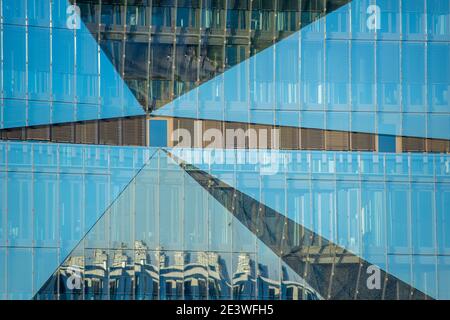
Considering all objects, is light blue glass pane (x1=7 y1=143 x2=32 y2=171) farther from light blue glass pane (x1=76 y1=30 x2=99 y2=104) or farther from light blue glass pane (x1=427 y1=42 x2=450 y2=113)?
light blue glass pane (x1=427 y1=42 x2=450 y2=113)

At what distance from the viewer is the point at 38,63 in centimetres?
3431

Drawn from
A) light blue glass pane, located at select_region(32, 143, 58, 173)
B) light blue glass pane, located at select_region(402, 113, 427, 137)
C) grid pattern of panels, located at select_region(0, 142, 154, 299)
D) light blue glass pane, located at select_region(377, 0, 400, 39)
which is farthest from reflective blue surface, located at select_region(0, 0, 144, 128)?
light blue glass pane, located at select_region(402, 113, 427, 137)

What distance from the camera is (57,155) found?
112ft

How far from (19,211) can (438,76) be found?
44.7 ft

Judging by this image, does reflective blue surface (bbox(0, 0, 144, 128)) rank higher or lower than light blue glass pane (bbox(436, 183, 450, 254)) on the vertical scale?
higher

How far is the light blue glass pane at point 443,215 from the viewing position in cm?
3488

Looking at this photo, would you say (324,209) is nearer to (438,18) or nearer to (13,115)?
(438,18)

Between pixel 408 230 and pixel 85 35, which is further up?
pixel 85 35

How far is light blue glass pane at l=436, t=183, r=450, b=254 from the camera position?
3488 cm

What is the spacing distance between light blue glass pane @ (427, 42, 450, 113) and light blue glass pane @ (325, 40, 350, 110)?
2.61 meters

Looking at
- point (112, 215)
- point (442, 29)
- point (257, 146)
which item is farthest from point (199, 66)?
point (442, 29)

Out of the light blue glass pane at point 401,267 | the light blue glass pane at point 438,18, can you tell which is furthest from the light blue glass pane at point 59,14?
the light blue glass pane at point 401,267
